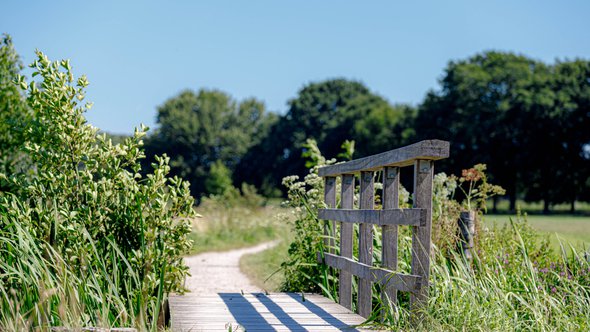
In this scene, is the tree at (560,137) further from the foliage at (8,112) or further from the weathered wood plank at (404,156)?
the weathered wood plank at (404,156)

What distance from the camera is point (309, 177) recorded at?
27.3 ft

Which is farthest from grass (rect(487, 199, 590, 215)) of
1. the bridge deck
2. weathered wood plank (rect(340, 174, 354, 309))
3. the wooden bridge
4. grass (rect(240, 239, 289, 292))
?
the bridge deck

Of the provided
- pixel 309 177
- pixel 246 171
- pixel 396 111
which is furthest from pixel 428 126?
pixel 309 177

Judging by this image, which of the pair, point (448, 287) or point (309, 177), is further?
point (309, 177)

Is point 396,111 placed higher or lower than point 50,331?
higher

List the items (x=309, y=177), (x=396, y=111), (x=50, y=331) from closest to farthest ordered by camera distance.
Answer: (x=50, y=331) < (x=309, y=177) < (x=396, y=111)

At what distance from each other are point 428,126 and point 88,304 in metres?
43.1

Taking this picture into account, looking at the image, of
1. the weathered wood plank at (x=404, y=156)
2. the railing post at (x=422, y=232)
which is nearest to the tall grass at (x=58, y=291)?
the railing post at (x=422, y=232)

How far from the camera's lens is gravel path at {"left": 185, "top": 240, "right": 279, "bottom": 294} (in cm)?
1137

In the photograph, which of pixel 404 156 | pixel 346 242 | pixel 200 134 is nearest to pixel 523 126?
pixel 200 134

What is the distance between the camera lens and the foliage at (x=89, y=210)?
17.1 ft

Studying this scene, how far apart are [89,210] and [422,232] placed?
2.68 meters

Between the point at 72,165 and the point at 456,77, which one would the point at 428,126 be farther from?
the point at 72,165

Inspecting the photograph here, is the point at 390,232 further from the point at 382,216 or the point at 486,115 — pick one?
the point at 486,115
